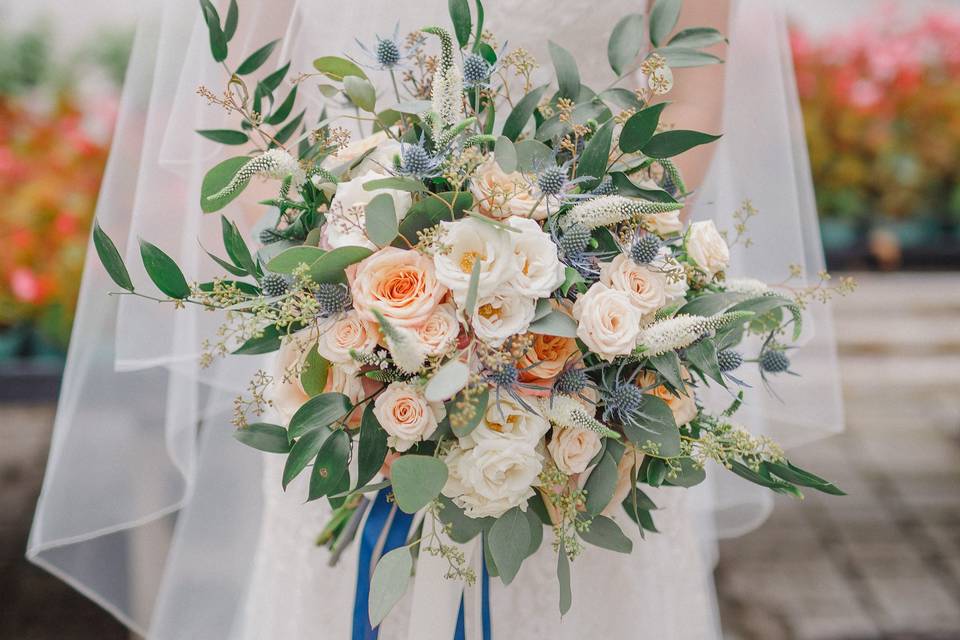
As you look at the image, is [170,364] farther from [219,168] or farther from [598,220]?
[598,220]

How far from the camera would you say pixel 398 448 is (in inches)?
32.2

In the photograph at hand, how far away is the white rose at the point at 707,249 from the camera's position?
0.91 m

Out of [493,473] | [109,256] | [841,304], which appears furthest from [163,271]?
[841,304]

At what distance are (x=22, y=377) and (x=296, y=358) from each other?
5.57 ft

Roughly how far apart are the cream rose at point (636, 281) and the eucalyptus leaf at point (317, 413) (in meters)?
0.28

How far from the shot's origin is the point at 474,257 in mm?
794

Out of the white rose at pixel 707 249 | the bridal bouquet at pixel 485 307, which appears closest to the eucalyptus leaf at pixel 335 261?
the bridal bouquet at pixel 485 307

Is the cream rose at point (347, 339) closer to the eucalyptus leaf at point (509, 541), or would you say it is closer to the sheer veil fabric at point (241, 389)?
the eucalyptus leaf at point (509, 541)

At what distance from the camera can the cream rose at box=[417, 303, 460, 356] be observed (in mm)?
764

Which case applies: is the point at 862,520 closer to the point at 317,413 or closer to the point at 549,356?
the point at 549,356

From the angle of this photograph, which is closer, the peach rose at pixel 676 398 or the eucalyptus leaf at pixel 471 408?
the eucalyptus leaf at pixel 471 408

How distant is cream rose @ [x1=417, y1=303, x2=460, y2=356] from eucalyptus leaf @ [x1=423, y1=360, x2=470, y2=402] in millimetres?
30

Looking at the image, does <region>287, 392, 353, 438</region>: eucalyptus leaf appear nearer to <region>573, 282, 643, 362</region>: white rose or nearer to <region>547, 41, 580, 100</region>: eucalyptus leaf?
<region>573, 282, 643, 362</region>: white rose

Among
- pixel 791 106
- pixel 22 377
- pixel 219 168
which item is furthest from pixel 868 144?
pixel 219 168
